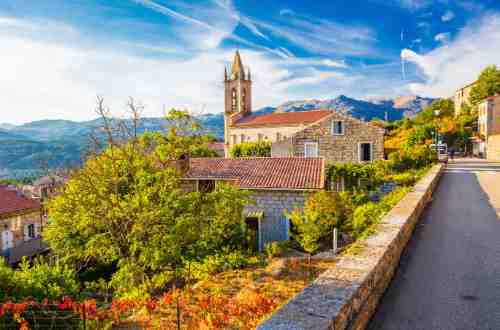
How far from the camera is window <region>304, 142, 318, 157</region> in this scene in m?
30.9

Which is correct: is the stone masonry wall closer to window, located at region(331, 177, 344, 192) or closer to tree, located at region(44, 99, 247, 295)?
tree, located at region(44, 99, 247, 295)

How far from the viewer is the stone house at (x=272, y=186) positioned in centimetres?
1908

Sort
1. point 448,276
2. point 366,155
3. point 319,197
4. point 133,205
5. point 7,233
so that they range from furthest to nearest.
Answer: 1. point 366,155
2. point 7,233
3. point 319,197
4. point 133,205
5. point 448,276

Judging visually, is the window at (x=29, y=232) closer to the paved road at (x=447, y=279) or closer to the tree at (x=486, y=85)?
the paved road at (x=447, y=279)

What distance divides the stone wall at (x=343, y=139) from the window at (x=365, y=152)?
269 millimetres

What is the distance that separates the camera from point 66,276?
9.53 m

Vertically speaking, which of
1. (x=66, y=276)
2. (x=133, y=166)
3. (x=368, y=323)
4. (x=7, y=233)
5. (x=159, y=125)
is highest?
(x=159, y=125)

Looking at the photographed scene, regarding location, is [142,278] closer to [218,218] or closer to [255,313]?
[218,218]

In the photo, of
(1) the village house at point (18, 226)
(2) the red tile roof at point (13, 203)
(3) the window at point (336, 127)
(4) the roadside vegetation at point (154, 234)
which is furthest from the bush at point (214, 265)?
(3) the window at point (336, 127)

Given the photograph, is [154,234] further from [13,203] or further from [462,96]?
[462,96]

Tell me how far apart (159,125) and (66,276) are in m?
6.21

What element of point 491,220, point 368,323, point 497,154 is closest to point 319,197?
point 491,220

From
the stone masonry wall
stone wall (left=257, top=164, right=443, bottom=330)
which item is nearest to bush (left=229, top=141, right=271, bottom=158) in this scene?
the stone masonry wall

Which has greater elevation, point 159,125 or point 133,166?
→ point 159,125
